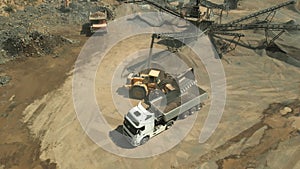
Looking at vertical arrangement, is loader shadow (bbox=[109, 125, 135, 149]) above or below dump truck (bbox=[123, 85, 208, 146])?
below

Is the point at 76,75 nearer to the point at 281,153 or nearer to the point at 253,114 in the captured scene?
the point at 253,114

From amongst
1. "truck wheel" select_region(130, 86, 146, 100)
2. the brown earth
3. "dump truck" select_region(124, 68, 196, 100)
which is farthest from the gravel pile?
"truck wheel" select_region(130, 86, 146, 100)

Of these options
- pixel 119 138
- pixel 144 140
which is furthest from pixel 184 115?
pixel 119 138

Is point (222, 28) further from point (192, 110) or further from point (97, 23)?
point (97, 23)

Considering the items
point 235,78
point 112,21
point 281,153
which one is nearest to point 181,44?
point 235,78

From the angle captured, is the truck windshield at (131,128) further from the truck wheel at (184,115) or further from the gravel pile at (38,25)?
the gravel pile at (38,25)

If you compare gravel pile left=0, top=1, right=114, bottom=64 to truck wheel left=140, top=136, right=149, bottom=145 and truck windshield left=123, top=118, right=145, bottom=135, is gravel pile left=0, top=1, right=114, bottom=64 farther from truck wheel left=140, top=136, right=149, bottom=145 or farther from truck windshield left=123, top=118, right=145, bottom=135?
truck wheel left=140, top=136, right=149, bottom=145
